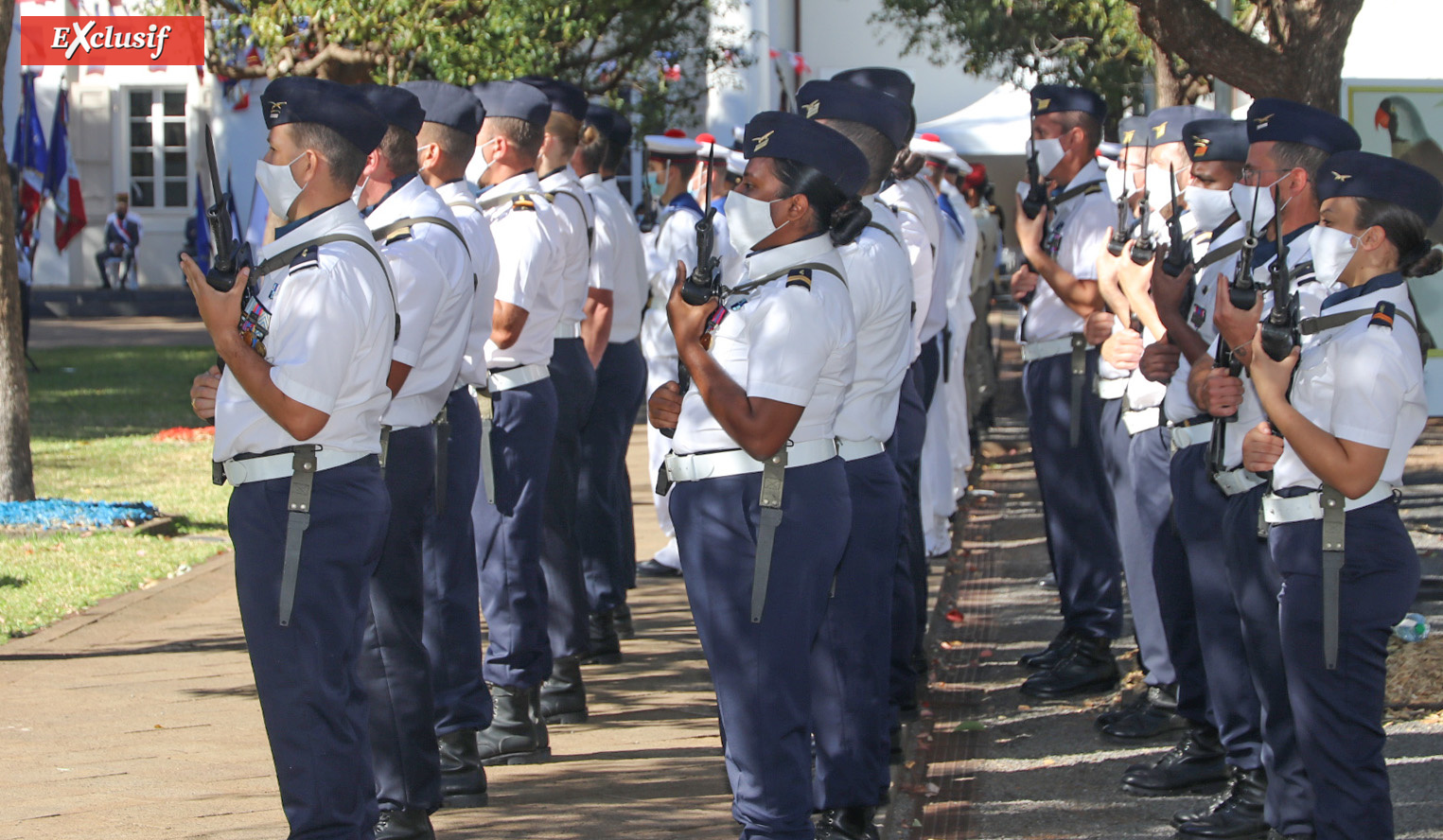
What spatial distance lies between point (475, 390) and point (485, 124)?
1032 mm

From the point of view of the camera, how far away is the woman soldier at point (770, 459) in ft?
13.2

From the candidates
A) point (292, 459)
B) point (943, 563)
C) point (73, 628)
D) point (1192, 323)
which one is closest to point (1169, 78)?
point (943, 563)

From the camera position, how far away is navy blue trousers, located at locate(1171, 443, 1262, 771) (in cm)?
514

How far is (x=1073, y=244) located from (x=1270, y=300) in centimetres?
215

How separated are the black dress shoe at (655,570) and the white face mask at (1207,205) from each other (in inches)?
167

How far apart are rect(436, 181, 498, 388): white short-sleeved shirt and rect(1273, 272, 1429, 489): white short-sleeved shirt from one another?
2455 millimetres

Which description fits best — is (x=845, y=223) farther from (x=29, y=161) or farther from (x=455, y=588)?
(x=29, y=161)

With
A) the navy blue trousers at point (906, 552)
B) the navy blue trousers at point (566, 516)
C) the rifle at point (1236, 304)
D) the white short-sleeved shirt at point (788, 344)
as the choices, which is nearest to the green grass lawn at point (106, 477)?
the navy blue trousers at point (566, 516)

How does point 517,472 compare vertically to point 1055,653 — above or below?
above

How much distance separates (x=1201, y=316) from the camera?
526 centimetres

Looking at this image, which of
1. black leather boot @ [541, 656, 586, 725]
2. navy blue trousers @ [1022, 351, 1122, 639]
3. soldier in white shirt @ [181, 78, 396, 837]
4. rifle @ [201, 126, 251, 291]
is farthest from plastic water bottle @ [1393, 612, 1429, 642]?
rifle @ [201, 126, 251, 291]

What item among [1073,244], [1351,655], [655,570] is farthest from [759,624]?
[655,570]

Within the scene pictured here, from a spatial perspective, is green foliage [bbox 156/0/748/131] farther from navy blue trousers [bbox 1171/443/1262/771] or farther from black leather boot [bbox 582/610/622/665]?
navy blue trousers [bbox 1171/443/1262/771]

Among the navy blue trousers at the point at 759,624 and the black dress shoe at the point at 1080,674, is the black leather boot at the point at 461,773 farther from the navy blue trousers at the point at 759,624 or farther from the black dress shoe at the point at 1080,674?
the black dress shoe at the point at 1080,674
